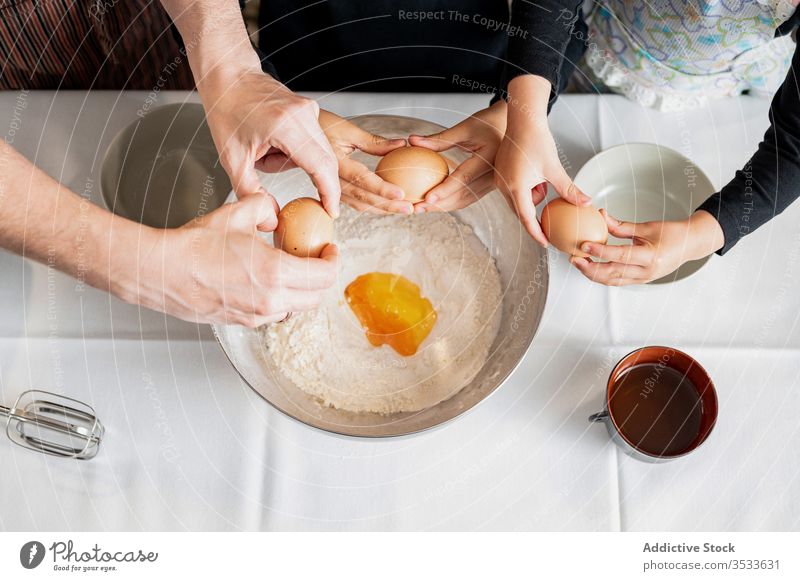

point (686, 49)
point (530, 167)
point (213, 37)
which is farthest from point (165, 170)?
point (686, 49)

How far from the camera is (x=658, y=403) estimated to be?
0.65m

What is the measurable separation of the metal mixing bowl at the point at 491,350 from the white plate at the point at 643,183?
13 centimetres

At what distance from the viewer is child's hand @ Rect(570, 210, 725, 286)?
2.15ft

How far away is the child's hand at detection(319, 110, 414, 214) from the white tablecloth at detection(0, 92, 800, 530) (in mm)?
231

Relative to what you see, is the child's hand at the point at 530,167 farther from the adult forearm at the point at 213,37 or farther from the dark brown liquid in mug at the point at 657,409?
the adult forearm at the point at 213,37

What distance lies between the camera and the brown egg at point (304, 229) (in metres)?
0.62

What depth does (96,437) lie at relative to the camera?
672mm

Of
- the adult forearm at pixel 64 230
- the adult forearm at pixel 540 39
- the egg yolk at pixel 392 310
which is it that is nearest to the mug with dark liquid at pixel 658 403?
the egg yolk at pixel 392 310

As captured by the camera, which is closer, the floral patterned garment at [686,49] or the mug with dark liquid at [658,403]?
the mug with dark liquid at [658,403]

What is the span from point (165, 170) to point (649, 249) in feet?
1.89

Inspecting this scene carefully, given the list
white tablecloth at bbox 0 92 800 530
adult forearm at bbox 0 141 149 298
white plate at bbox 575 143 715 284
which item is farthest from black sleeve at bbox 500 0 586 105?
adult forearm at bbox 0 141 149 298

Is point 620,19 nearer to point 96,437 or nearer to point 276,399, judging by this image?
point 276,399

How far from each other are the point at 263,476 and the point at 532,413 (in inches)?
12.2
